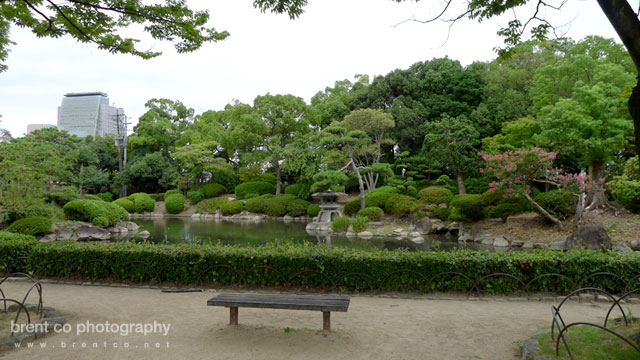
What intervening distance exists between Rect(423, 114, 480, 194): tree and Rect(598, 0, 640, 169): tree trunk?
14504 millimetres

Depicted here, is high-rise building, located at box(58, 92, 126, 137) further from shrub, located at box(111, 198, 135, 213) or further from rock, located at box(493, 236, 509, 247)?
rock, located at box(493, 236, 509, 247)

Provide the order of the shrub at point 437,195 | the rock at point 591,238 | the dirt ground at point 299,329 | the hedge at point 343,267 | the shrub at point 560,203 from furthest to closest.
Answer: the shrub at point 437,195, the shrub at point 560,203, the rock at point 591,238, the hedge at point 343,267, the dirt ground at point 299,329

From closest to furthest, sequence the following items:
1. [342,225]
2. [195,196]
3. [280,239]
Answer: [280,239]
[342,225]
[195,196]

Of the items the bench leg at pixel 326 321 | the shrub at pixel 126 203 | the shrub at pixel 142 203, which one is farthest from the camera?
the shrub at pixel 142 203

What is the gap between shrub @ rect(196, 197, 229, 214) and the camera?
25.5m

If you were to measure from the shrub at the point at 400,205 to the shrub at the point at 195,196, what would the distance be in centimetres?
1557

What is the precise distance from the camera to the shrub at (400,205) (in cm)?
1659

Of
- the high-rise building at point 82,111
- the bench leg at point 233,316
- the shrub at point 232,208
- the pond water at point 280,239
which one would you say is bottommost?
the pond water at point 280,239

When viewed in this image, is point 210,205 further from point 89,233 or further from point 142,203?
point 89,233

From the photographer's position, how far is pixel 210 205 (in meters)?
25.8

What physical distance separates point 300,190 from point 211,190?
8212 millimetres

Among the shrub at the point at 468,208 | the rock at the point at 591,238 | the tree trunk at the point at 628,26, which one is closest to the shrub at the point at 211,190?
the shrub at the point at 468,208

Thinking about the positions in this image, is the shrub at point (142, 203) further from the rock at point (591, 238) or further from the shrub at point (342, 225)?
the rock at point (591, 238)

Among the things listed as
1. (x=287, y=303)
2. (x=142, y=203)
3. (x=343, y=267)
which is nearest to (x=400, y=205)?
(x=343, y=267)
